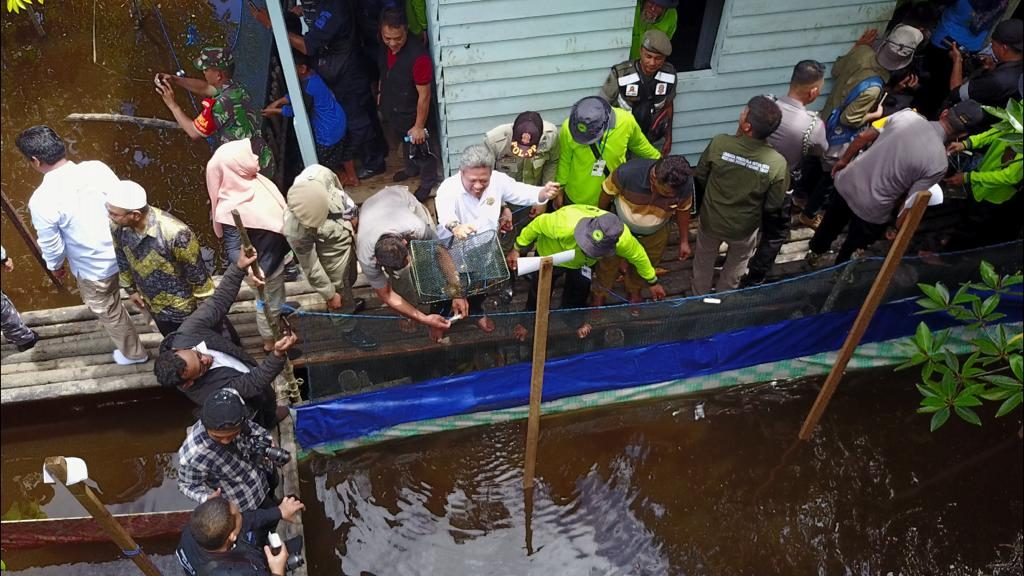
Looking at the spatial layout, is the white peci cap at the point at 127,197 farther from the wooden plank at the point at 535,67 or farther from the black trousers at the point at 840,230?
the black trousers at the point at 840,230

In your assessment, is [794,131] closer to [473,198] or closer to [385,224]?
[473,198]

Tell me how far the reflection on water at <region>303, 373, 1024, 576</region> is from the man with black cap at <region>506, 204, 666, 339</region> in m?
1.14

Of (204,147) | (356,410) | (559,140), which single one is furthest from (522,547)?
(204,147)

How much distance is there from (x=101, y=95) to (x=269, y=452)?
6087mm

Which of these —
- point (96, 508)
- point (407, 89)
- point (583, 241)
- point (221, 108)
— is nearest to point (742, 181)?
point (583, 241)

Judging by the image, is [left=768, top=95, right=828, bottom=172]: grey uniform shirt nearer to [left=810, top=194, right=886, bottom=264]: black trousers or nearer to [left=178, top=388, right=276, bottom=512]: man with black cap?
[left=810, top=194, right=886, bottom=264]: black trousers

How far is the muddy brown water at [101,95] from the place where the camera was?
23.0 feet

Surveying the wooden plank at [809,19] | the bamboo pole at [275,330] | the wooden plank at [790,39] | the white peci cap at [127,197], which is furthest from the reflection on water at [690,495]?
the wooden plank at [809,19]

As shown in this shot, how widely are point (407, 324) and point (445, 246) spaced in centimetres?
61

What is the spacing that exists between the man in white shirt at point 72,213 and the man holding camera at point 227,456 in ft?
5.36

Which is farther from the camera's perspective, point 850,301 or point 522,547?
point 850,301

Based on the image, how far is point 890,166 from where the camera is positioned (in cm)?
514

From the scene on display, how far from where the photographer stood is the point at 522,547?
5.10 metres

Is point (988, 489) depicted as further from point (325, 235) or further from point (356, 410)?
point (325, 235)
